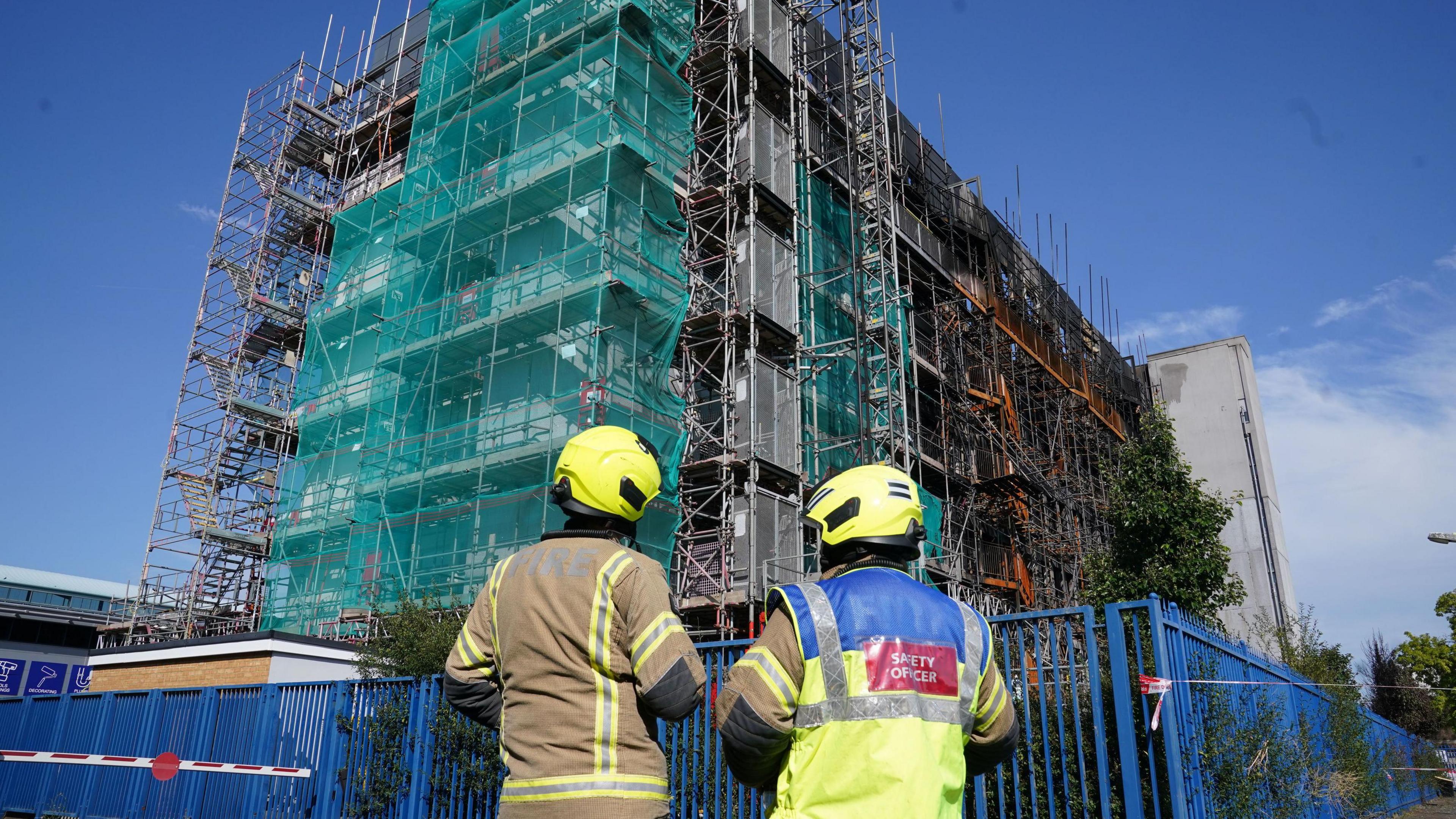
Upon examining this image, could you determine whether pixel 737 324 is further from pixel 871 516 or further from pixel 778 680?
pixel 778 680

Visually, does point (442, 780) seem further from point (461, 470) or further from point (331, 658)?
point (461, 470)

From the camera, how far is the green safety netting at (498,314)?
51.3 ft

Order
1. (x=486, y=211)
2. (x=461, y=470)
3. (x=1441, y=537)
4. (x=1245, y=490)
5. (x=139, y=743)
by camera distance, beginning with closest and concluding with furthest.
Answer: (x=139, y=743) → (x=1441, y=537) → (x=461, y=470) → (x=486, y=211) → (x=1245, y=490)

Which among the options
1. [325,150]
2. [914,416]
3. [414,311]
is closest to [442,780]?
[414,311]

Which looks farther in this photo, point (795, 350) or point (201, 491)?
point (201, 491)

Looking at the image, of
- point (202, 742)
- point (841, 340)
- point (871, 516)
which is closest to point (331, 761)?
point (202, 742)

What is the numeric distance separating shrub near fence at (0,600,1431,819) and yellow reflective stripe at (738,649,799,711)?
194 centimetres

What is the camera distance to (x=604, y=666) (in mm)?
3051

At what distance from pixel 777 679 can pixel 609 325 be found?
1349 cm

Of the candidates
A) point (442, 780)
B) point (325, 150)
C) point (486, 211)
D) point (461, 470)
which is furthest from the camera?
point (325, 150)

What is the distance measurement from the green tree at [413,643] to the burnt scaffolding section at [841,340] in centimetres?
509

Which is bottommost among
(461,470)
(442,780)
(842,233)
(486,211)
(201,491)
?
(442,780)

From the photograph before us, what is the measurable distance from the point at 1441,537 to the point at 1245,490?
25.9 meters

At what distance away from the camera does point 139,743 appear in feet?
34.2
